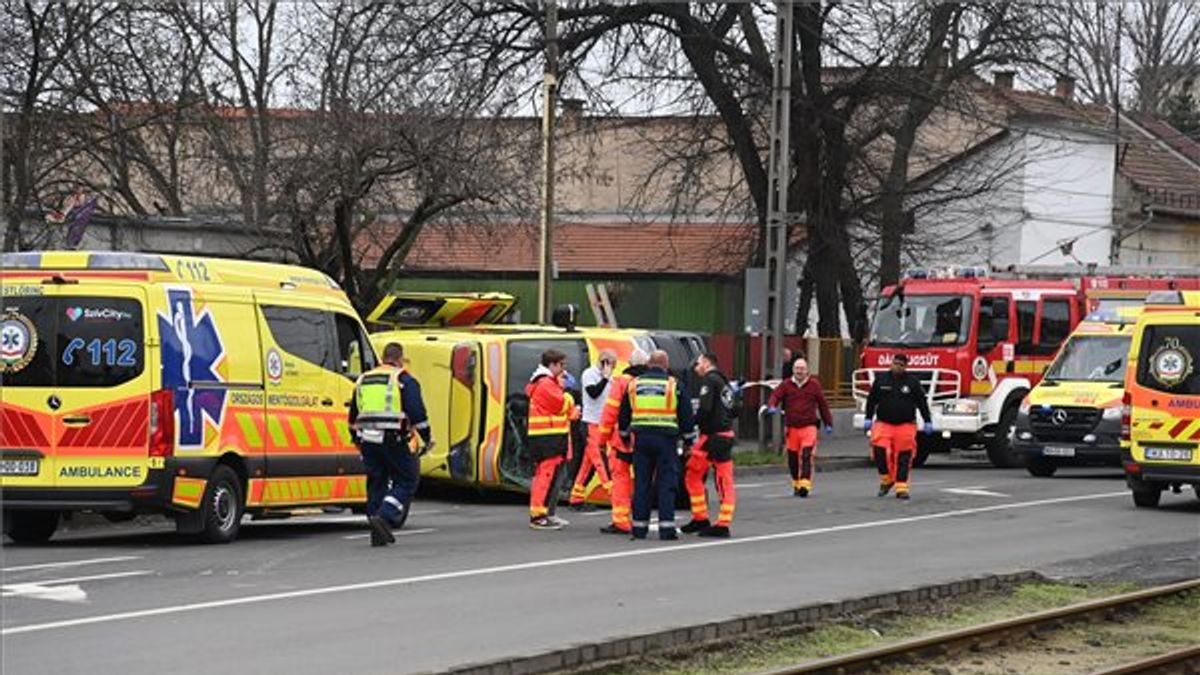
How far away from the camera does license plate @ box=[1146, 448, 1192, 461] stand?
23.4 metres

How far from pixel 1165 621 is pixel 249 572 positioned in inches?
258

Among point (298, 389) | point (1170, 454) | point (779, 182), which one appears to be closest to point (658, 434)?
point (298, 389)

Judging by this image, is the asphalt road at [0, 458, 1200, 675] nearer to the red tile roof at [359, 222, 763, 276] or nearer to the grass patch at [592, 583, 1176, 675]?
the grass patch at [592, 583, 1176, 675]

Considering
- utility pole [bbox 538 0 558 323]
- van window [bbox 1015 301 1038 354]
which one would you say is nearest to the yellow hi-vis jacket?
utility pole [bbox 538 0 558 323]

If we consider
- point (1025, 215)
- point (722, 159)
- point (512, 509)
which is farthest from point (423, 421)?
point (1025, 215)

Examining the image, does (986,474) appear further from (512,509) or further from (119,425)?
(119,425)

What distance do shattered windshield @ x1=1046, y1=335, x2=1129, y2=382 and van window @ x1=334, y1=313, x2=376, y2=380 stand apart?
1389 cm

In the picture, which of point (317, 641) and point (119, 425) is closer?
point (317, 641)

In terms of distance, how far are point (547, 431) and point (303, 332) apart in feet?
8.42

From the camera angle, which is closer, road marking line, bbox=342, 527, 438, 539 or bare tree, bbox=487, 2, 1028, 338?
road marking line, bbox=342, 527, 438, 539

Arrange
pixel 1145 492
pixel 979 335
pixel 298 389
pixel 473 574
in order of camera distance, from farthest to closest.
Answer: pixel 979 335 → pixel 1145 492 → pixel 298 389 → pixel 473 574

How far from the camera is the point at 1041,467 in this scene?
30.7 m

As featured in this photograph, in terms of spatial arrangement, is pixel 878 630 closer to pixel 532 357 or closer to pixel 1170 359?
pixel 532 357

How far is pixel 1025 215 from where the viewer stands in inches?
2179
